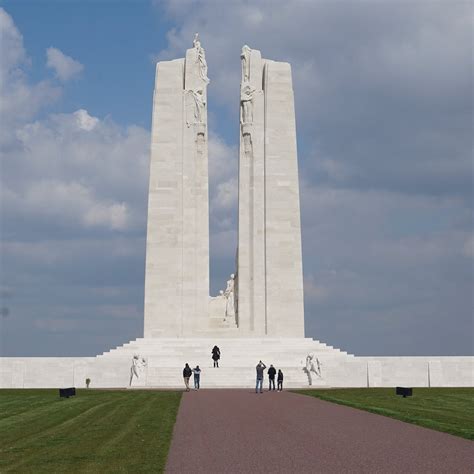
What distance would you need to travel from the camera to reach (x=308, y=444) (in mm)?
12094

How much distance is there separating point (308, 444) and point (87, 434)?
4.42 m

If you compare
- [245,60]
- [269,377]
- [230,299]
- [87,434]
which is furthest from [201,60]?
[87,434]

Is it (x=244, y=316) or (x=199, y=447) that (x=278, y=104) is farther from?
(x=199, y=447)

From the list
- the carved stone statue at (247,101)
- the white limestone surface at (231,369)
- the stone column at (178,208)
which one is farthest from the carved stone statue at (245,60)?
the white limestone surface at (231,369)

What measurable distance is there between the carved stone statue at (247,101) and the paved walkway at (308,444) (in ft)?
90.2

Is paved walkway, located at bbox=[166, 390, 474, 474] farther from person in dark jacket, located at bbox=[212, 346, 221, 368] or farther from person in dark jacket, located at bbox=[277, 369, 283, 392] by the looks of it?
person in dark jacket, located at bbox=[212, 346, 221, 368]

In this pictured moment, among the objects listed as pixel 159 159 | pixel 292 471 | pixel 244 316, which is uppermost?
pixel 159 159

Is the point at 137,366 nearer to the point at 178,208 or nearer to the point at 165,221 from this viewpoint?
the point at 165,221

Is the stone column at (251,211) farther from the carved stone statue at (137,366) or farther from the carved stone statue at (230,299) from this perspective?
the carved stone statue at (137,366)

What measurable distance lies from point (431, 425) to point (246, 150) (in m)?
30.2

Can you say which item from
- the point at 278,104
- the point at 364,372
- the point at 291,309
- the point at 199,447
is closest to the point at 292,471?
the point at 199,447

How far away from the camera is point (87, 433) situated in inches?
569

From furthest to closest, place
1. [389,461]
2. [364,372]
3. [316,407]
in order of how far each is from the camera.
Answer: [364,372] → [316,407] → [389,461]

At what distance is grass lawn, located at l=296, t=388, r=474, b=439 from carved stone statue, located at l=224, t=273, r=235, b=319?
17.6 meters
